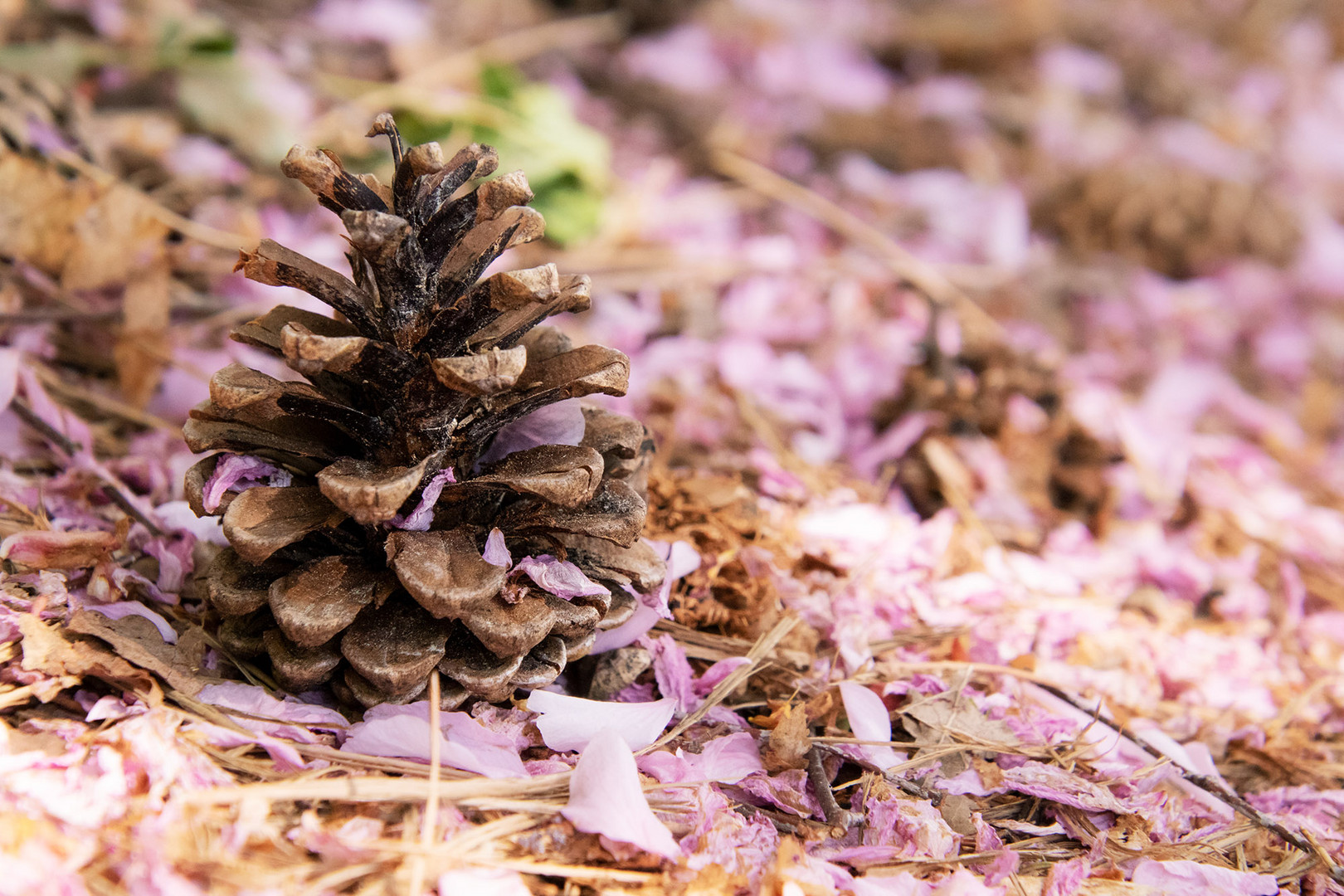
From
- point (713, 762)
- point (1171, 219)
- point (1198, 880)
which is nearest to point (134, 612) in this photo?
point (713, 762)

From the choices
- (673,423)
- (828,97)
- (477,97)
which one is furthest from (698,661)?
(828,97)

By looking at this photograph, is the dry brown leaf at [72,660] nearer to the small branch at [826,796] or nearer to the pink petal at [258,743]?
the pink petal at [258,743]

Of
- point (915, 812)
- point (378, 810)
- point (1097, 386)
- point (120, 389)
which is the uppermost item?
point (120, 389)

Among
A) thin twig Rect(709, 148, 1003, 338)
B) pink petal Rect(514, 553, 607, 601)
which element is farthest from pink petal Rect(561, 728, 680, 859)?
thin twig Rect(709, 148, 1003, 338)

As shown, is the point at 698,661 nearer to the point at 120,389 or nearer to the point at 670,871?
the point at 670,871

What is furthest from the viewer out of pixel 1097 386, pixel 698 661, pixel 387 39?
pixel 387 39

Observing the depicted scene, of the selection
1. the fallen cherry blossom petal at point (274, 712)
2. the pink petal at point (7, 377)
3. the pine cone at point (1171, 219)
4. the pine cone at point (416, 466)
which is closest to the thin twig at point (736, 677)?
the pine cone at point (416, 466)

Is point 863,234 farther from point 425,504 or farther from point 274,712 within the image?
point 274,712
